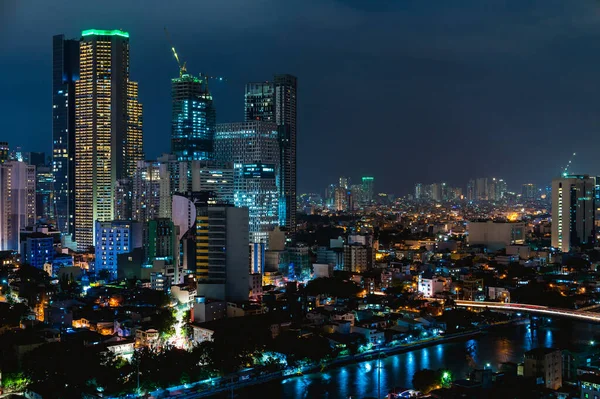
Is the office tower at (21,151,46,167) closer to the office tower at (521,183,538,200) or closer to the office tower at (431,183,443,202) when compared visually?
the office tower at (431,183,443,202)

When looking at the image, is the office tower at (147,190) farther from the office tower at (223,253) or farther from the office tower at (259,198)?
the office tower at (223,253)

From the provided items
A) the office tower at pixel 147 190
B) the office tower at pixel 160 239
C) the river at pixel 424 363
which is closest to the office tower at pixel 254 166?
the office tower at pixel 147 190

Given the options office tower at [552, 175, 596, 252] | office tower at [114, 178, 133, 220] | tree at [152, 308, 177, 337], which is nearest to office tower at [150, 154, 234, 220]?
office tower at [114, 178, 133, 220]

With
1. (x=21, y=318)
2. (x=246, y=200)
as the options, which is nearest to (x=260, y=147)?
(x=246, y=200)

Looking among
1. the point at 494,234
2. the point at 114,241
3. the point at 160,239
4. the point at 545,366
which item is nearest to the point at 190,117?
the point at 114,241

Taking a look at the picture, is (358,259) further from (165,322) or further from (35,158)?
(35,158)

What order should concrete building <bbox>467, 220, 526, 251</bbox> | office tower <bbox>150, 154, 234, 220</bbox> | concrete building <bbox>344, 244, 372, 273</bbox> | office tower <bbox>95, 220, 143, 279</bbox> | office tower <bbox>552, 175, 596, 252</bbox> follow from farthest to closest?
concrete building <bbox>467, 220, 526, 251</bbox>, office tower <bbox>552, 175, 596, 252</bbox>, office tower <bbox>150, 154, 234, 220</bbox>, concrete building <bbox>344, 244, 372, 273</bbox>, office tower <bbox>95, 220, 143, 279</bbox>

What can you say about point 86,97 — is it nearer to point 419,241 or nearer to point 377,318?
point 419,241

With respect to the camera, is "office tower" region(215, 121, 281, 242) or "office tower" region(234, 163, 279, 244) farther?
"office tower" region(215, 121, 281, 242)
